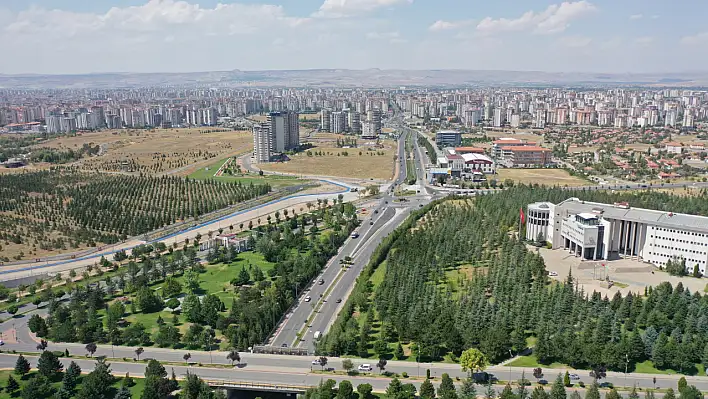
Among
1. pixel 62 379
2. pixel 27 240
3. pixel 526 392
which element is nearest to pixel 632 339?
pixel 526 392

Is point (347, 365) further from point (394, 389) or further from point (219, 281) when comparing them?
point (219, 281)

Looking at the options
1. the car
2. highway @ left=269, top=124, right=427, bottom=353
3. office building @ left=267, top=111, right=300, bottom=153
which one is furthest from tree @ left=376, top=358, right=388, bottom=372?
office building @ left=267, top=111, right=300, bottom=153

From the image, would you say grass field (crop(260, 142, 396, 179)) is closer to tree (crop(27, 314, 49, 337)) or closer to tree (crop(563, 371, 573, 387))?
tree (crop(27, 314, 49, 337))

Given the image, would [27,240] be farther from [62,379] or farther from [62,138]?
[62,138]

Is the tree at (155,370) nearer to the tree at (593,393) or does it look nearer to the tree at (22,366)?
the tree at (22,366)

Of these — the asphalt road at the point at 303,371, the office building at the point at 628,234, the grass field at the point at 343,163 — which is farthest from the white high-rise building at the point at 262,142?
the asphalt road at the point at 303,371

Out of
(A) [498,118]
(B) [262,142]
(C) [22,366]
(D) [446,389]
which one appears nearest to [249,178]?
(B) [262,142]
